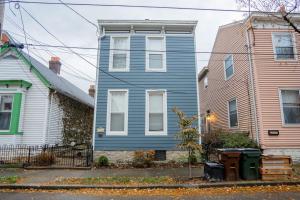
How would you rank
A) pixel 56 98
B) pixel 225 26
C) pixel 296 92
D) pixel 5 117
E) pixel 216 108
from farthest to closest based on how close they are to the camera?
pixel 216 108
pixel 225 26
pixel 56 98
pixel 5 117
pixel 296 92

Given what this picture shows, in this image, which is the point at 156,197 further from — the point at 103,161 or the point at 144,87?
the point at 144,87

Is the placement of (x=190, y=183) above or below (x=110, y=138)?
below

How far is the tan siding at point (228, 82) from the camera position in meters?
12.4

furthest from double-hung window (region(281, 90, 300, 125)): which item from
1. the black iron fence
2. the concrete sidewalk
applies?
the black iron fence

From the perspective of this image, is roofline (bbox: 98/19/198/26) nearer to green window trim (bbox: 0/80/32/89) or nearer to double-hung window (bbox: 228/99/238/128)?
green window trim (bbox: 0/80/32/89)

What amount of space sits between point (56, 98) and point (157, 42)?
23.4ft

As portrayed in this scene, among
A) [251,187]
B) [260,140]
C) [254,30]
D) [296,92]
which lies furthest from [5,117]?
[296,92]

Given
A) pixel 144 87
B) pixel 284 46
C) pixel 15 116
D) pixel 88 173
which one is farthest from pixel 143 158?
pixel 284 46

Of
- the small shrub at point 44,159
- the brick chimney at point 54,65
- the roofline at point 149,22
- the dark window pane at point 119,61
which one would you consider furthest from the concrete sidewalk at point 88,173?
the brick chimney at point 54,65

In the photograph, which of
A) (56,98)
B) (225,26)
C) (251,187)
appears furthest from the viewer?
(225,26)

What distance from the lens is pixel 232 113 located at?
46.5 feet

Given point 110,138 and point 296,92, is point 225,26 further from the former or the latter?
point 110,138

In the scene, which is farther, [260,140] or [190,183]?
[260,140]

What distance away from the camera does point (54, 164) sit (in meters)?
10.8
